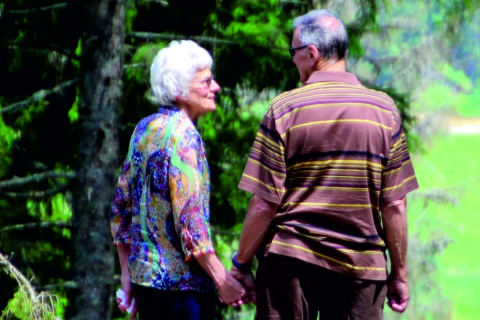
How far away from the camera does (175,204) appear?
2518 millimetres

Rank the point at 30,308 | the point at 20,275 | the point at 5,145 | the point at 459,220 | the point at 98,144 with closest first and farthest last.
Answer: the point at 30,308 → the point at 20,275 → the point at 98,144 → the point at 5,145 → the point at 459,220

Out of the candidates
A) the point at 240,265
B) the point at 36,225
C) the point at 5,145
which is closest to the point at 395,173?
the point at 240,265

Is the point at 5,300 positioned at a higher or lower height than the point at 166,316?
lower

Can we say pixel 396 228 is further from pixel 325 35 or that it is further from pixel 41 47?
pixel 41 47

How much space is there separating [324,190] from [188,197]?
0.45 m

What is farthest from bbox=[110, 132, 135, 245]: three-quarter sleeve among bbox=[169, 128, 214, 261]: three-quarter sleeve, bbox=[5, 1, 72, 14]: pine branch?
bbox=[5, 1, 72, 14]: pine branch

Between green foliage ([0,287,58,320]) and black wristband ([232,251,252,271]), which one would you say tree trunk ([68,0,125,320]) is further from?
black wristband ([232,251,252,271])

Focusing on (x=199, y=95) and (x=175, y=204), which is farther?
(x=199, y=95)

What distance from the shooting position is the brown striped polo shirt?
8.13ft

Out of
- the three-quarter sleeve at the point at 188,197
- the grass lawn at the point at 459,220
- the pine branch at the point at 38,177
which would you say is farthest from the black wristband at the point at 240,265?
the grass lawn at the point at 459,220

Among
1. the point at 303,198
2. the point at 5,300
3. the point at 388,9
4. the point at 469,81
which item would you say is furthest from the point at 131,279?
the point at 469,81

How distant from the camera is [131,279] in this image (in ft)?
8.79

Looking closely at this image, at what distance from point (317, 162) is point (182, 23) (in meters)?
5.01

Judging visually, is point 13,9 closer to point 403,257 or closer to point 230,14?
point 230,14
